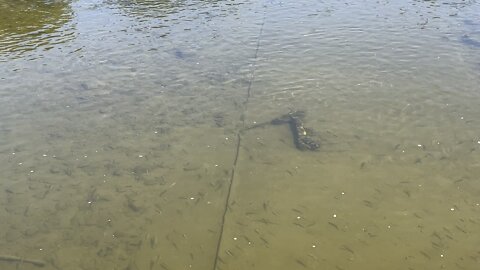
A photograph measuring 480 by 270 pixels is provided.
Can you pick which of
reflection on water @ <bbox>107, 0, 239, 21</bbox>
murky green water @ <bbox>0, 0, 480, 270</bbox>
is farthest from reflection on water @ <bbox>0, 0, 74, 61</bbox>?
reflection on water @ <bbox>107, 0, 239, 21</bbox>

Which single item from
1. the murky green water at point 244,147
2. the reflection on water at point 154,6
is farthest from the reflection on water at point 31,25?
the reflection on water at point 154,6

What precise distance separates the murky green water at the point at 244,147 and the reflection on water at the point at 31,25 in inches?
5.5

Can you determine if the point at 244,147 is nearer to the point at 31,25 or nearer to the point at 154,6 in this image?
the point at 154,6

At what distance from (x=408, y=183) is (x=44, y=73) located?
8.88 meters

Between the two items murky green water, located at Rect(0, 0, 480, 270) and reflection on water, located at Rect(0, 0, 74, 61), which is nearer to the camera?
murky green water, located at Rect(0, 0, 480, 270)

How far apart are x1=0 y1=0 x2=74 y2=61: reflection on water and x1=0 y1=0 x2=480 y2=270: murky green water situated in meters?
0.14

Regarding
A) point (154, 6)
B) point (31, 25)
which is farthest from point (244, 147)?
point (31, 25)

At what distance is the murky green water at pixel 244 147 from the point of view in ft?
19.6

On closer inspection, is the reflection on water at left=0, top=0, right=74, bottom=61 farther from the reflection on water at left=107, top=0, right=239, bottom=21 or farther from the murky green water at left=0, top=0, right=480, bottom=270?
the reflection on water at left=107, top=0, right=239, bottom=21

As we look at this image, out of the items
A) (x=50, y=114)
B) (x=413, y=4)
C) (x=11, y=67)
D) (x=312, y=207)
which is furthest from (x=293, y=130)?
(x=413, y=4)

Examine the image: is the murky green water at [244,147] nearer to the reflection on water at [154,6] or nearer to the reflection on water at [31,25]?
the reflection on water at [31,25]

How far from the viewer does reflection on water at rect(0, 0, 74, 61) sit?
42.7 ft

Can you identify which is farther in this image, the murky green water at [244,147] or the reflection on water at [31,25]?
the reflection on water at [31,25]

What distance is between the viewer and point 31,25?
580 inches
